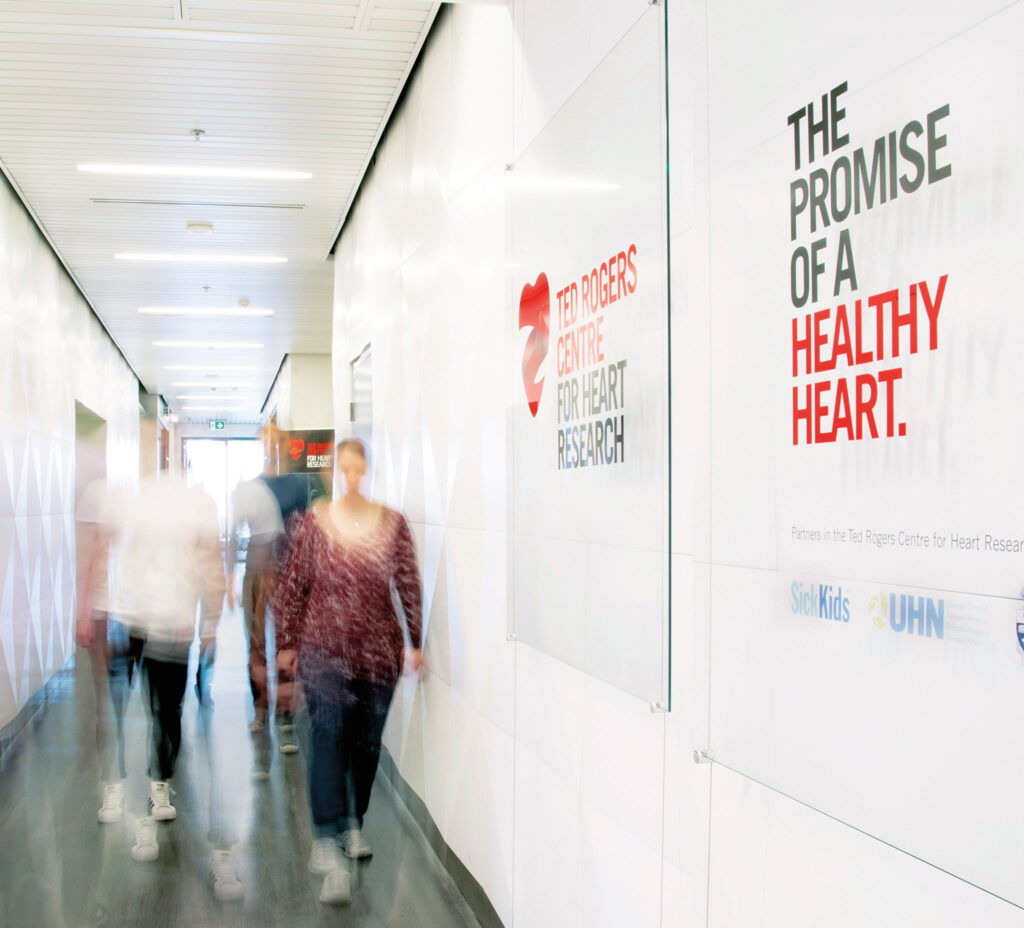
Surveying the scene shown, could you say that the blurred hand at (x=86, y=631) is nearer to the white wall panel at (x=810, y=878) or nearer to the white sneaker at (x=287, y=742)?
the white sneaker at (x=287, y=742)

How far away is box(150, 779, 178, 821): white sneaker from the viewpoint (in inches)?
176

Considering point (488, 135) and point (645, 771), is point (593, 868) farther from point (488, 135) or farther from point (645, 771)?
point (488, 135)

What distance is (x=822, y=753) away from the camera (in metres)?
1.38

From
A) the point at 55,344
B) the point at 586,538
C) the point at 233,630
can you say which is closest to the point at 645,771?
the point at 586,538

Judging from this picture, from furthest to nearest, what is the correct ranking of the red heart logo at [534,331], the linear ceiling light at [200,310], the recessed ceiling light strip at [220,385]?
the recessed ceiling light strip at [220,385] < the linear ceiling light at [200,310] < the red heart logo at [534,331]

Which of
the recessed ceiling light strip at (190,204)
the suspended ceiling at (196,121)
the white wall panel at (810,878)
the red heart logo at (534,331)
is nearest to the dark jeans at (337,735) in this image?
the red heart logo at (534,331)

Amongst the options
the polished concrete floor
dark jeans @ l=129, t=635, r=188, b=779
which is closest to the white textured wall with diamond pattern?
the polished concrete floor

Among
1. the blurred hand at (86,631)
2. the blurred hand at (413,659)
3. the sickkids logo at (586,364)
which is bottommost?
the blurred hand at (413,659)

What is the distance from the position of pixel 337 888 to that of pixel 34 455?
16.8 ft

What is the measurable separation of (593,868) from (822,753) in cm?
127

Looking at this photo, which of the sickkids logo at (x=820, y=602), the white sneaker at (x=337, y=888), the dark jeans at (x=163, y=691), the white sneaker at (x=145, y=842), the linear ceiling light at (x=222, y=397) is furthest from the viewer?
the linear ceiling light at (x=222, y=397)

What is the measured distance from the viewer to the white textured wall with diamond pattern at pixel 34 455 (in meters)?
6.57

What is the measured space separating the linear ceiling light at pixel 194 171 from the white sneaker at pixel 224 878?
448 cm

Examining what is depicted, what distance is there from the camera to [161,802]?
14.8ft
